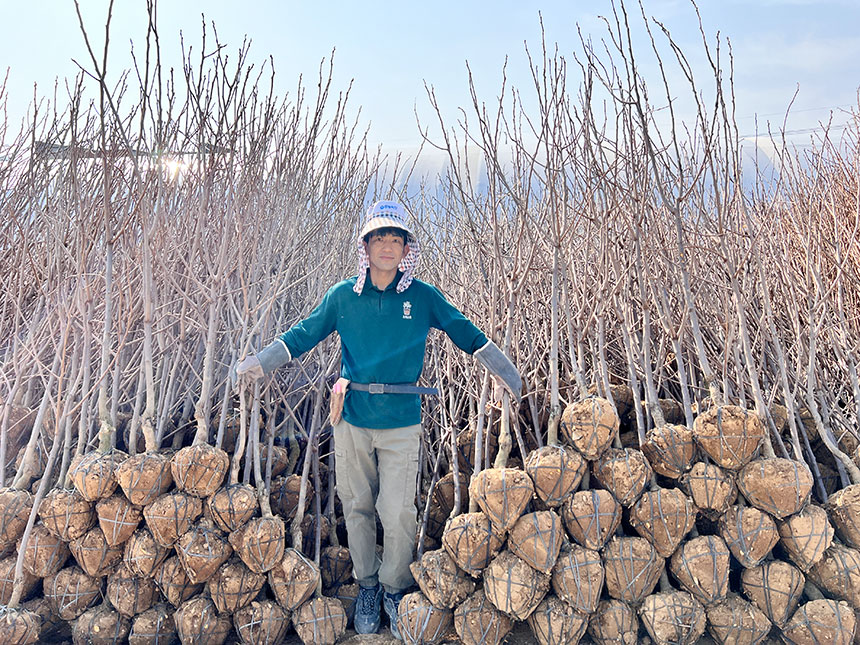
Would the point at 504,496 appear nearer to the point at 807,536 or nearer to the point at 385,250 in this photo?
the point at 385,250

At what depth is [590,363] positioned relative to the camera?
135 inches

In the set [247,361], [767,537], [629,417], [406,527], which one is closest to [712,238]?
[629,417]

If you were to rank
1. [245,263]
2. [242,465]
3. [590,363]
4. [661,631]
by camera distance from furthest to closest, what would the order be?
[590,363], [245,263], [242,465], [661,631]

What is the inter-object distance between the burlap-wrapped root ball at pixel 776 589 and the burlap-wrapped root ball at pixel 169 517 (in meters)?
2.36

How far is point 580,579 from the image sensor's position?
208cm

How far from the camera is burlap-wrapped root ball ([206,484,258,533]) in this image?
2.24 metres

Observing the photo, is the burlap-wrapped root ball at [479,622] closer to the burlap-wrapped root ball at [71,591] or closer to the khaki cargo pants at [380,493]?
the khaki cargo pants at [380,493]

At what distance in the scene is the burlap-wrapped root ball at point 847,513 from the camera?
2236 millimetres

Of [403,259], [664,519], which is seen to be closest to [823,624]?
[664,519]

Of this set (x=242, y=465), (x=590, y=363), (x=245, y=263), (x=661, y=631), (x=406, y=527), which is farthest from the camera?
(x=590, y=363)

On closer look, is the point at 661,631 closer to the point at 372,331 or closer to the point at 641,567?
the point at 641,567

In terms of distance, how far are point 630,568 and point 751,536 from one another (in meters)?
0.52

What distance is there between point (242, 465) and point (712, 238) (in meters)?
2.78

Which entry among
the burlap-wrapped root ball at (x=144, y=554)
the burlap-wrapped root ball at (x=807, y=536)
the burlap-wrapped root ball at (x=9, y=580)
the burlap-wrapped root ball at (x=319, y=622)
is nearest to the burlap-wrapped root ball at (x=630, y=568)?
the burlap-wrapped root ball at (x=807, y=536)
